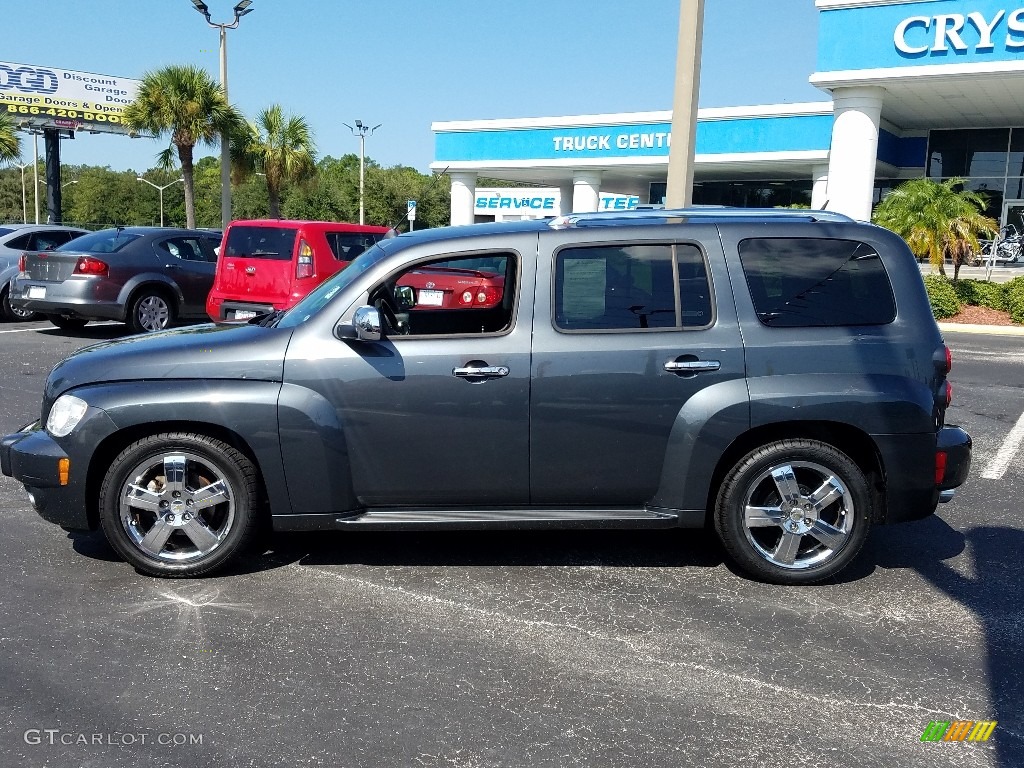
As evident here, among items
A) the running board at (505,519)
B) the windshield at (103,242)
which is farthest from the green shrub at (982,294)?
the running board at (505,519)

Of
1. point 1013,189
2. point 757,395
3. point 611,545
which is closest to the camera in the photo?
point 757,395

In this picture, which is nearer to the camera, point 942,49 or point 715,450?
point 715,450

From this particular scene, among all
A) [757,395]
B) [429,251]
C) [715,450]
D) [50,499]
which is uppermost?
[429,251]

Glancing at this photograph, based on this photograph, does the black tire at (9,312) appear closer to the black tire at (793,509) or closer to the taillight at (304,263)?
the taillight at (304,263)

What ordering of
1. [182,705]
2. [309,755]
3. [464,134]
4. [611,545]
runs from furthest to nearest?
[464,134] → [611,545] → [182,705] → [309,755]

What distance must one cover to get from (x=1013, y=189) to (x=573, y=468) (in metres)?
29.9

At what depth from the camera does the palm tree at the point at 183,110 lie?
89.8 ft

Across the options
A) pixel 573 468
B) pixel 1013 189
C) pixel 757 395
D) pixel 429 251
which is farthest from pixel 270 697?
pixel 1013 189

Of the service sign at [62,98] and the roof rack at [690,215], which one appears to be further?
the service sign at [62,98]

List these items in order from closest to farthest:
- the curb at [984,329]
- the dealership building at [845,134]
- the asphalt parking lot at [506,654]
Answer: the asphalt parking lot at [506,654] < the curb at [984,329] < the dealership building at [845,134]

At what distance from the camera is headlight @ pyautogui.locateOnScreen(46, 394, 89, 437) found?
4.49 meters

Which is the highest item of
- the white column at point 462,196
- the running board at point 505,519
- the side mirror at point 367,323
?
the white column at point 462,196

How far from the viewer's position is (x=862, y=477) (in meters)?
4.61

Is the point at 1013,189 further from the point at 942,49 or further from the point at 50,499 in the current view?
the point at 50,499
